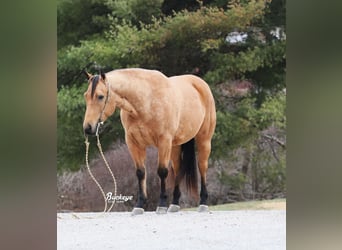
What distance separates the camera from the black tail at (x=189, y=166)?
4512 mm

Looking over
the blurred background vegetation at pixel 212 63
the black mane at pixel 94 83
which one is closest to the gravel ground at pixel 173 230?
Answer: the blurred background vegetation at pixel 212 63

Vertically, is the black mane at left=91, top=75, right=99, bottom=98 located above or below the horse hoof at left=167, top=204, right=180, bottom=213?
above

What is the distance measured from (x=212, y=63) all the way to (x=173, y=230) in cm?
123

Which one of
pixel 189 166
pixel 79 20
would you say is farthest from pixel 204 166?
pixel 79 20

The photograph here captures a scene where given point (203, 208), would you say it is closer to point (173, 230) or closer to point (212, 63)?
point (173, 230)

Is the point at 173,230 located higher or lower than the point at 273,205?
lower

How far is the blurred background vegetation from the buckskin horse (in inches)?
2.5

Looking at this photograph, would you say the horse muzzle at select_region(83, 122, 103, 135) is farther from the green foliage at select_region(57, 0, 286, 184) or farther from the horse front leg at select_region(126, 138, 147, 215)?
the horse front leg at select_region(126, 138, 147, 215)

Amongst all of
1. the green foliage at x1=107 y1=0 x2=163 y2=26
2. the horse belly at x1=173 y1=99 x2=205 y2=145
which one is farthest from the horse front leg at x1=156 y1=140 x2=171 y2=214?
the green foliage at x1=107 y1=0 x2=163 y2=26

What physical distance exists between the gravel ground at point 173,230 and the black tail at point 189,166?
0.72 ft

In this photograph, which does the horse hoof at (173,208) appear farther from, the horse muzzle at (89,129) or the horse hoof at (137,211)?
the horse muzzle at (89,129)

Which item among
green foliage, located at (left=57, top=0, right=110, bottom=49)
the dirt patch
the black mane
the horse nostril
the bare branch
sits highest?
green foliage, located at (left=57, top=0, right=110, bottom=49)

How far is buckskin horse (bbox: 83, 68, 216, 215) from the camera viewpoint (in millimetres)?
4332

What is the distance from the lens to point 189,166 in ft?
14.8
